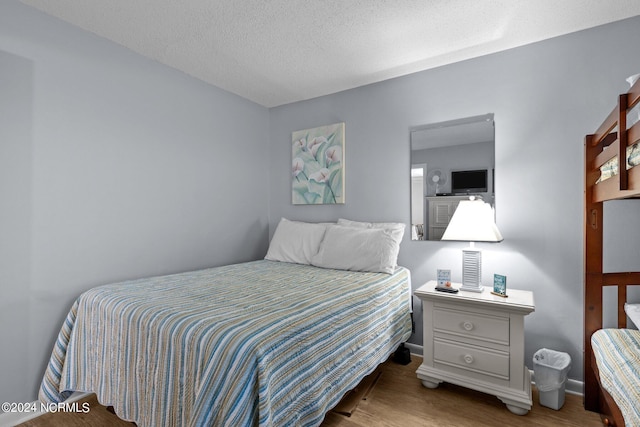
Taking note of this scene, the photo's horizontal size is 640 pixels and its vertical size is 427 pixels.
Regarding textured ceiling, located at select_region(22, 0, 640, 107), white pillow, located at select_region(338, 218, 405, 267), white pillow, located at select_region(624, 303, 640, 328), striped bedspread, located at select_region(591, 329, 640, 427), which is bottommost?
striped bedspread, located at select_region(591, 329, 640, 427)

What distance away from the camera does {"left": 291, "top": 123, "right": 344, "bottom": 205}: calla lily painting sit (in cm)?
320

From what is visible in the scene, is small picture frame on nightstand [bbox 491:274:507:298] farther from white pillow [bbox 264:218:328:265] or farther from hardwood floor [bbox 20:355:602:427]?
white pillow [bbox 264:218:328:265]

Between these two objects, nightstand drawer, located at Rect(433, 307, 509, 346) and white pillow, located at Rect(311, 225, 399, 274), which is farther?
white pillow, located at Rect(311, 225, 399, 274)

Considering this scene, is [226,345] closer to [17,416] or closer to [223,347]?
[223,347]

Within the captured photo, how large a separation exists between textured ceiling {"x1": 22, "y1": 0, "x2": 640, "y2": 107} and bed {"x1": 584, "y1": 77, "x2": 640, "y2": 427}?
864mm

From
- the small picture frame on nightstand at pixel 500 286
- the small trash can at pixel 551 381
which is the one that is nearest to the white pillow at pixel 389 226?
the small picture frame on nightstand at pixel 500 286

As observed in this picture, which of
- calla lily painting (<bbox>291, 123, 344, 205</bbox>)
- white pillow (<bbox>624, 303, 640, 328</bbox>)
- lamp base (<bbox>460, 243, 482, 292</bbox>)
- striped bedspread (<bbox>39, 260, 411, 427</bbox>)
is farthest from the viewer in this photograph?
calla lily painting (<bbox>291, 123, 344, 205</bbox>)

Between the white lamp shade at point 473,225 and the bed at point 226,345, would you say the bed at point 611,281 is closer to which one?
the white lamp shade at point 473,225

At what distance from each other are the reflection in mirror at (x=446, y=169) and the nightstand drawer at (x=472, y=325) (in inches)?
28.0

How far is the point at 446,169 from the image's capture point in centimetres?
264

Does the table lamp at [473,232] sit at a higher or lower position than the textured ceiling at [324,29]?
lower

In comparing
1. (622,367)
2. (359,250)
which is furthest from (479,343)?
(359,250)

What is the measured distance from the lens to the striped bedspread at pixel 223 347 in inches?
47.2

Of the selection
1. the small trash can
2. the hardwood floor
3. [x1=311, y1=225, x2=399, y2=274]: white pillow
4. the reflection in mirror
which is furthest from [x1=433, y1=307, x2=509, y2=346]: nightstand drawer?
the reflection in mirror
